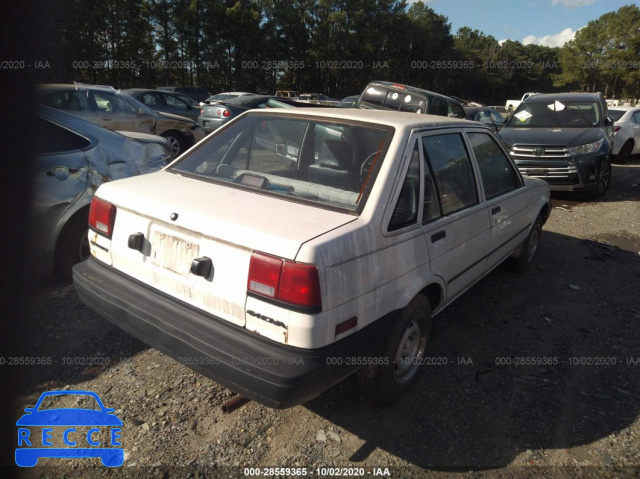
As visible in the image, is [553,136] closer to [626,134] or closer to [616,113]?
[626,134]

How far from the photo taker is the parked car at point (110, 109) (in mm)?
8156

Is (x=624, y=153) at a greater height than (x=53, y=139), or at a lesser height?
lesser

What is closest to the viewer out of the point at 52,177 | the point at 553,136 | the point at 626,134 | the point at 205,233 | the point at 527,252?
the point at 205,233

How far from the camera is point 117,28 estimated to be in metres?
28.8

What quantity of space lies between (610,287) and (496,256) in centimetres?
187

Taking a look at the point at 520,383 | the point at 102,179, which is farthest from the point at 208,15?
the point at 520,383

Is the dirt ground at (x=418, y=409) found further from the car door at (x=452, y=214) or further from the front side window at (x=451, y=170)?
the front side window at (x=451, y=170)

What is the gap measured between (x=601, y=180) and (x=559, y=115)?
1.65m

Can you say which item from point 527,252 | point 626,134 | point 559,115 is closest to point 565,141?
point 559,115

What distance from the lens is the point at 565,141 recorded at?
834 cm

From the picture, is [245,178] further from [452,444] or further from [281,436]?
[452,444]

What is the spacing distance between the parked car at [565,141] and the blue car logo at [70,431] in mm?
8038

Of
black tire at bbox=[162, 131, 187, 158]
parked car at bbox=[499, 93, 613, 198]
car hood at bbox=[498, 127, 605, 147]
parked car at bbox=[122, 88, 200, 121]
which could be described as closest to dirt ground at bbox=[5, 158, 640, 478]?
parked car at bbox=[499, 93, 613, 198]

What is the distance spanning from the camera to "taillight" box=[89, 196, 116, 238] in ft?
8.94
